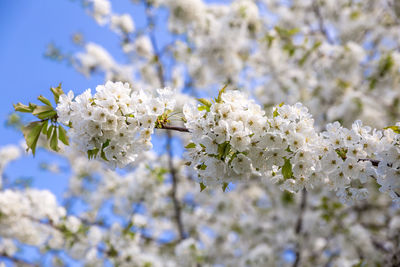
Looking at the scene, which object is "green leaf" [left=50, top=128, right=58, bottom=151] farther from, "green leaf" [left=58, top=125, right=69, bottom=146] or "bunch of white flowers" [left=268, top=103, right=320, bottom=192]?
"bunch of white flowers" [left=268, top=103, right=320, bottom=192]

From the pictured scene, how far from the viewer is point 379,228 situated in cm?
587

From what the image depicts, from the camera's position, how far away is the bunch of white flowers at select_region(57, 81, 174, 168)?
1.53 m

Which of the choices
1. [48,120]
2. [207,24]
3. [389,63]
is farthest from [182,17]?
[48,120]

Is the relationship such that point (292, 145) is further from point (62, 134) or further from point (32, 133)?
point (32, 133)

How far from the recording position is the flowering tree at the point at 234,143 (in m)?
1.56

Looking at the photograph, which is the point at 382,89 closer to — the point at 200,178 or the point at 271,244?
the point at 271,244

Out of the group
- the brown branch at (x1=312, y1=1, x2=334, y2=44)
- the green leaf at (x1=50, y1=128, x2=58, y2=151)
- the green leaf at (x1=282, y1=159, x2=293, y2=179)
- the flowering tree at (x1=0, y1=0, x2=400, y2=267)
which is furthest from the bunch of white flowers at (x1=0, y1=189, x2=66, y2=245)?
the brown branch at (x1=312, y1=1, x2=334, y2=44)

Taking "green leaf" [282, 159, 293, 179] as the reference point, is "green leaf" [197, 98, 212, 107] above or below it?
above

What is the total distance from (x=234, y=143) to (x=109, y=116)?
2.11ft

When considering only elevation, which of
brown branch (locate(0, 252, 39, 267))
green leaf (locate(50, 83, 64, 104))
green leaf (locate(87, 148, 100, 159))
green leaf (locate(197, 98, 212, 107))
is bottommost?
green leaf (locate(87, 148, 100, 159))

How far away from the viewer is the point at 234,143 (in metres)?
1.49

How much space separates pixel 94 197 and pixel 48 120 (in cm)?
623

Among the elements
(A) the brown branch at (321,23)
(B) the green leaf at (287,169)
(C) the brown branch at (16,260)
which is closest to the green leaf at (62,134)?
(B) the green leaf at (287,169)

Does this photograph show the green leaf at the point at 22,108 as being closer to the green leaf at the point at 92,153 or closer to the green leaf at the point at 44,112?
the green leaf at the point at 44,112
